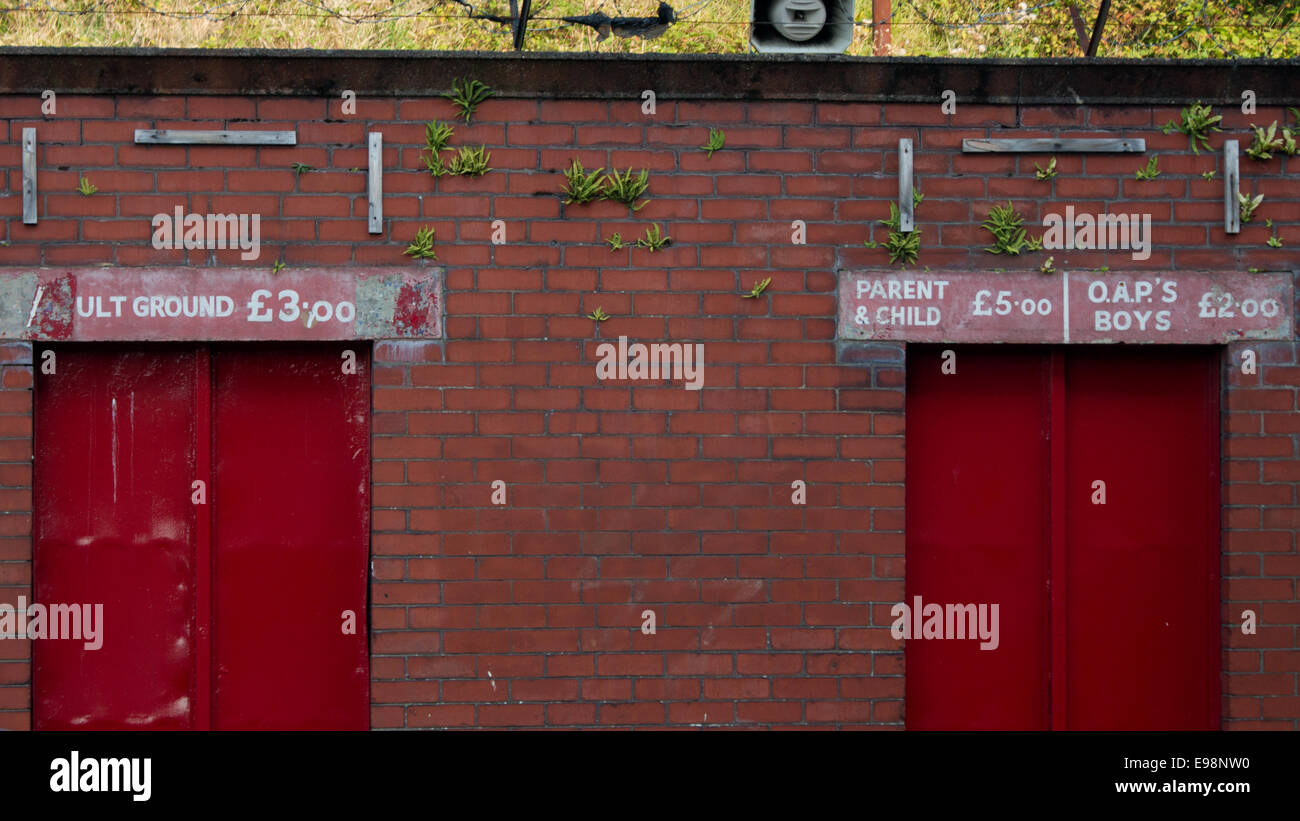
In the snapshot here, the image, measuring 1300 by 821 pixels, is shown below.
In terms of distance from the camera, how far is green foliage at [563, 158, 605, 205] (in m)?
5.19

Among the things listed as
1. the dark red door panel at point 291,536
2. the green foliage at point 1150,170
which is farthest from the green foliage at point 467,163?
the green foliage at point 1150,170

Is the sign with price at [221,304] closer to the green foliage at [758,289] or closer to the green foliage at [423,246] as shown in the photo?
the green foliage at [423,246]

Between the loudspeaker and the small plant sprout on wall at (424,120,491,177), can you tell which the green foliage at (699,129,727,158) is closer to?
the loudspeaker

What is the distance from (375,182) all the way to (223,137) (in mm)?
734

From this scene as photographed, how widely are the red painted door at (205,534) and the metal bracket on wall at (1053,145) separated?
314 cm

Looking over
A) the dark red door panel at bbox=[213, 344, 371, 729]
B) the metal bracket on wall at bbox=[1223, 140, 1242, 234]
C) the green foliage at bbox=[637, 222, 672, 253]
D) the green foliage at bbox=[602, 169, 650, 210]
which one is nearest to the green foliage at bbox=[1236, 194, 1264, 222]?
the metal bracket on wall at bbox=[1223, 140, 1242, 234]

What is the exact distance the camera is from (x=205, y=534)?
5.23 m

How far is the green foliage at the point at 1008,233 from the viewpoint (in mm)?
5258

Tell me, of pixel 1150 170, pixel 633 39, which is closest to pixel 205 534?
pixel 1150 170

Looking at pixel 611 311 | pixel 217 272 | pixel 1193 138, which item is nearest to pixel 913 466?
pixel 611 311

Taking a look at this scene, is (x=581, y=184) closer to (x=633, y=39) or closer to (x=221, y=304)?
(x=221, y=304)

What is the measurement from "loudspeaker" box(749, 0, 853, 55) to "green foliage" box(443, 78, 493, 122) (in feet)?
4.72

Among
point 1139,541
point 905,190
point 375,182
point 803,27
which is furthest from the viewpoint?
point 803,27

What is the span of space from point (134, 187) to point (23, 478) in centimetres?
143
